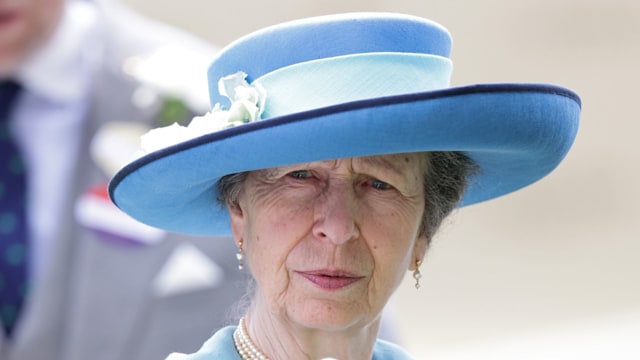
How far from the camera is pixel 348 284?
2.88 metres

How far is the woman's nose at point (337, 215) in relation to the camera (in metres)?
2.83

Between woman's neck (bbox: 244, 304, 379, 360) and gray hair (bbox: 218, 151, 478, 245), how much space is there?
248 mm

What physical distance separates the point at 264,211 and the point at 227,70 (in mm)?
276

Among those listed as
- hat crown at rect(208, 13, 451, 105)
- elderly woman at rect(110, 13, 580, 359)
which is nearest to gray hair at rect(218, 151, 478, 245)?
elderly woman at rect(110, 13, 580, 359)

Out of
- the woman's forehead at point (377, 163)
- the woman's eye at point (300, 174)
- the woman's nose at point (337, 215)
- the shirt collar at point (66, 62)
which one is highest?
the shirt collar at point (66, 62)

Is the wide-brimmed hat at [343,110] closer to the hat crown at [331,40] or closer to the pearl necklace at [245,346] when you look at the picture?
the hat crown at [331,40]

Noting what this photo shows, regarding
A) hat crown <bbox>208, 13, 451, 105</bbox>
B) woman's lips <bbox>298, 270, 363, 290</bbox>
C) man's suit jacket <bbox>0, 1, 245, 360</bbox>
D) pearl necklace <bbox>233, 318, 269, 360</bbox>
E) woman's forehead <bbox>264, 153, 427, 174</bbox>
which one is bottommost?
pearl necklace <bbox>233, 318, 269, 360</bbox>

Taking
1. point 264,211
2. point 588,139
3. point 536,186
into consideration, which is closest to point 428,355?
point 536,186

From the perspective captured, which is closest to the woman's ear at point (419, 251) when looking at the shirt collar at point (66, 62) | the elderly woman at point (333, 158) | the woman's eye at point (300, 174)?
the elderly woman at point (333, 158)

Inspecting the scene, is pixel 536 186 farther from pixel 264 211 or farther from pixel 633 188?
pixel 264 211

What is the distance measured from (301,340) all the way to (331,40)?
1.88 ft

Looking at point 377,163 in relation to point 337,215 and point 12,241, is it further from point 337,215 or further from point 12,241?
point 12,241

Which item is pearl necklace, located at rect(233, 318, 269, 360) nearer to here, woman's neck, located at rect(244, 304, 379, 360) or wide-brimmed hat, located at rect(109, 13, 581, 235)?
woman's neck, located at rect(244, 304, 379, 360)

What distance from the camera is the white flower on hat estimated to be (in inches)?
110
